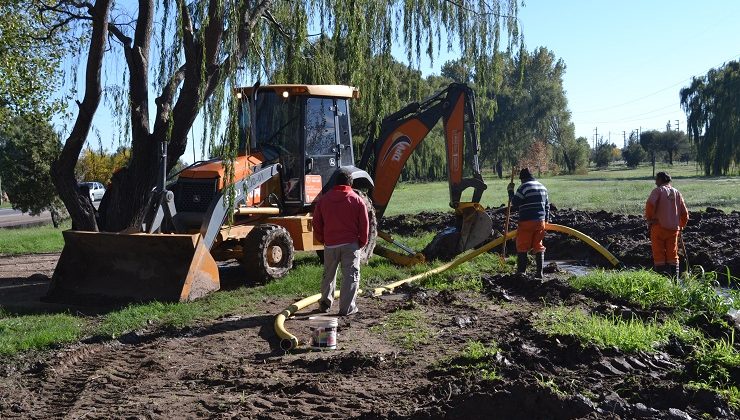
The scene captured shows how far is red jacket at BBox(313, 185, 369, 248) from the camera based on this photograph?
8578 millimetres

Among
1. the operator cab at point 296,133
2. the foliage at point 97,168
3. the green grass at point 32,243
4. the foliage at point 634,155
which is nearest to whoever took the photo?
the operator cab at point 296,133

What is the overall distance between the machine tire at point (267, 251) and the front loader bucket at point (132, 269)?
0.78 metres

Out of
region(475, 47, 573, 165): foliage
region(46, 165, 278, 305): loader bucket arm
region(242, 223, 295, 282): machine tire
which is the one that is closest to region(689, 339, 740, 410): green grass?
region(46, 165, 278, 305): loader bucket arm

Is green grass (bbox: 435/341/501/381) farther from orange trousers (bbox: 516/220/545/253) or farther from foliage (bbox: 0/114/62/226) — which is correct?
foliage (bbox: 0/114/62/226)

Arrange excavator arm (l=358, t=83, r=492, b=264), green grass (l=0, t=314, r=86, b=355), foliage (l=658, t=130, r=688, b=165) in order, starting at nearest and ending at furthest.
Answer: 1. green grass (l=0, t=314, r=86, b=355)
2. excavator arm (l=358, t=83, r=492, b=264)
3. foliage (l=658, t=130, r=688, b=165)

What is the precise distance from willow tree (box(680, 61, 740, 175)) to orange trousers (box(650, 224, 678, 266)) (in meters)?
43.0

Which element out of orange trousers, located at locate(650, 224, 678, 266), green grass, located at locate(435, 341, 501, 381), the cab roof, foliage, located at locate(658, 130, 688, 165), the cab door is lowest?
green grass, located at locate(435, 341, 501, 381)

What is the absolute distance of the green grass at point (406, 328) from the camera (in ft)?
23.4

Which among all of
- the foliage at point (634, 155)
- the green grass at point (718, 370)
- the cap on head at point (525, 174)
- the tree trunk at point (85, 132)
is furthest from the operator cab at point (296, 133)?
the foliage at point (634, 155)

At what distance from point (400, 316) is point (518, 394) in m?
3.45

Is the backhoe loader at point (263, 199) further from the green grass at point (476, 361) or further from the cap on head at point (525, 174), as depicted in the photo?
the green grass at point (476, 361)

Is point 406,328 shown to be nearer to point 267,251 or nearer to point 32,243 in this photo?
point 267,251

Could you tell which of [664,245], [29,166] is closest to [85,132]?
[664,245]

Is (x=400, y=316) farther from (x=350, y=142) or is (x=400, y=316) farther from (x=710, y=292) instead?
(x=350, y=142)
